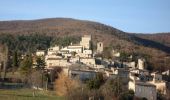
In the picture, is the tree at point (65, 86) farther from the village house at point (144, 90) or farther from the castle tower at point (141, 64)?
the castle tower at point (141, 64)

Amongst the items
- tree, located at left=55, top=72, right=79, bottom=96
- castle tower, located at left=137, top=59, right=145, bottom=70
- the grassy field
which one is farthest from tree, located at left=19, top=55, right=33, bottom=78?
castle tower, located at left=137, top=59, right=145, bottom=70

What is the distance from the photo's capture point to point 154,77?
64000mm

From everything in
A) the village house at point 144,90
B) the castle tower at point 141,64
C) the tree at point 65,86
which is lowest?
the village house at point 144,90

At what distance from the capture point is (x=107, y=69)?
6444 centimetres

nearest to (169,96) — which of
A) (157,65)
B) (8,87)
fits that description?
(8,87)

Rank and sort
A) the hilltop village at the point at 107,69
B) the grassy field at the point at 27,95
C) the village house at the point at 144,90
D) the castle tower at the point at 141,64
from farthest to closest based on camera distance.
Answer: the castle tower at the point at 141,64, the hilltop village at the point at 107,69, the village house at the point at 144,90, the grassy field at the point at 27,95

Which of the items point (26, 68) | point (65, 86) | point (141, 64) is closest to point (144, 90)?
point (65, 86)

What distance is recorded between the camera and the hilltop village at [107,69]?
2029 inches

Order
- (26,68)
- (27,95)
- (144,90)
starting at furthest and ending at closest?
(26,68), (144,90), (27,95)

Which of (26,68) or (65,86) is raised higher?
(26,68)

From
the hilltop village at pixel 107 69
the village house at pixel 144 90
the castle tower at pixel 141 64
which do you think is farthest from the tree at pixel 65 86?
the castle tower at pixel 141 64

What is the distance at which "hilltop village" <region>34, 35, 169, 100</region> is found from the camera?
169ft

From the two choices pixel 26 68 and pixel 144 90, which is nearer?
pixel 144 90

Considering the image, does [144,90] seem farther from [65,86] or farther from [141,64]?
[141,64]
